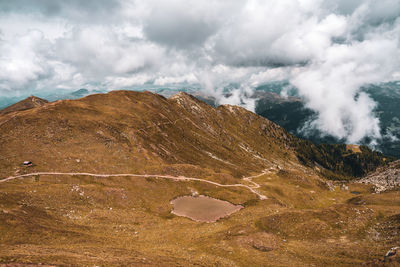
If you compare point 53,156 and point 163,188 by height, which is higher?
point 53,156

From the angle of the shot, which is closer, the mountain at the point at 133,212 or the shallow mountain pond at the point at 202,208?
the mountain at the point at 133,212

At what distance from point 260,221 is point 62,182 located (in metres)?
69.0

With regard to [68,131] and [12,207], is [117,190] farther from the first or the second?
[68,131]

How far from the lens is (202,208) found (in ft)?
263

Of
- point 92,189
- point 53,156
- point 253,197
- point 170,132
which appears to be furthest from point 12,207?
point 170,132

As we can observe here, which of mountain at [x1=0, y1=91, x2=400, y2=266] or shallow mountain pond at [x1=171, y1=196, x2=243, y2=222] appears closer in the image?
mountain at [x1=0, y1=91, x2=400, y2=266]

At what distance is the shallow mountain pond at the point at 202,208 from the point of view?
73312mm

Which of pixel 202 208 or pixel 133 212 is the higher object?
pixel 202 208

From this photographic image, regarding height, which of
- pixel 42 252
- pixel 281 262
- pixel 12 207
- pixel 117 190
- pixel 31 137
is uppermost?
pixel 31 137

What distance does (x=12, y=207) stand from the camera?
50844mm

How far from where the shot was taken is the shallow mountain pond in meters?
A: 73.3

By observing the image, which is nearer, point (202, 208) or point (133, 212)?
point (133, 212)

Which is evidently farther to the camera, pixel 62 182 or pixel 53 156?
pixel 53 156

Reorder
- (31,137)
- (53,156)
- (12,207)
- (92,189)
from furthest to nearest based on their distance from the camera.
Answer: (31,137), (53,156), (92,189), (12,207)
